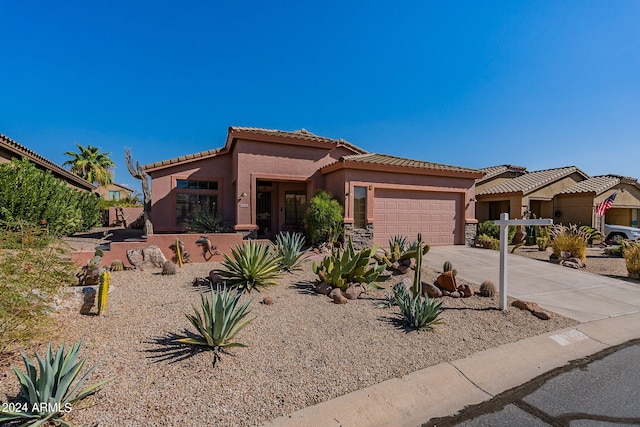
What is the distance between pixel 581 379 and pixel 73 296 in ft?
24.3

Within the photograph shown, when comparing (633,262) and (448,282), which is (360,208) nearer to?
(448,282)

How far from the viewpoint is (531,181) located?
19125 millimetres

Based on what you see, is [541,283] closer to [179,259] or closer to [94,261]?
[179,259]

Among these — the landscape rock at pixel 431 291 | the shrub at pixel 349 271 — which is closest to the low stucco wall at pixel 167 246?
the shrub at pixel 349 271

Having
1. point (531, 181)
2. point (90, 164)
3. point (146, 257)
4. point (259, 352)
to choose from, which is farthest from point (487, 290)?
point (90, 164)

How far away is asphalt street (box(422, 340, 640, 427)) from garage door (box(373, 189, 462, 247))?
905cm

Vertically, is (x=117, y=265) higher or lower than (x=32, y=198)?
lower

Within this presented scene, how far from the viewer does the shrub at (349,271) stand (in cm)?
619

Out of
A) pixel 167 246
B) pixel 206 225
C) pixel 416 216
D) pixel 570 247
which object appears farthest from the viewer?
pixel 416 216

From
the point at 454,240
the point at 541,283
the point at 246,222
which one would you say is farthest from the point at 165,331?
the point at 454,240

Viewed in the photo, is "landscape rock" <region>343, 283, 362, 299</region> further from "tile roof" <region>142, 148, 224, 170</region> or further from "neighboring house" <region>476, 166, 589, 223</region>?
"neighboring house" <region>476, 166, 589, 223</region>

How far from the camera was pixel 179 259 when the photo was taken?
838 cm

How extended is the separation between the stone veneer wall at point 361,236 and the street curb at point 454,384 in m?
7.77

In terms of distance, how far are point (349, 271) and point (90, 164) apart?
36.7m
